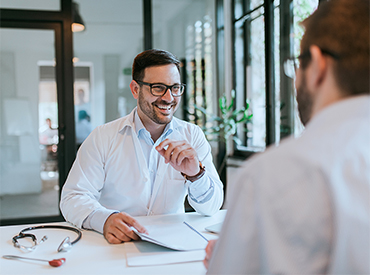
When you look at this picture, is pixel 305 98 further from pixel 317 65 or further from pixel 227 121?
pixel 227 121

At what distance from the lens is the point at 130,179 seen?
164 cm

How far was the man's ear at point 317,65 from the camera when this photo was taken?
1.76 feet

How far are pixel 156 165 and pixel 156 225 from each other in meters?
0.45

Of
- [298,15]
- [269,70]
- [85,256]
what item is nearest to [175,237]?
[85,256]

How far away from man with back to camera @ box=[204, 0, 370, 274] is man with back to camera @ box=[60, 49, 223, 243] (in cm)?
84

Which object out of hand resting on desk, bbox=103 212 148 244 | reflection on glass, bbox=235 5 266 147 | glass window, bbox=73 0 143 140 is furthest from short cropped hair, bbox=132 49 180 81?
glass window, bbox=73 0 143 140

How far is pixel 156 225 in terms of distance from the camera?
1.29m

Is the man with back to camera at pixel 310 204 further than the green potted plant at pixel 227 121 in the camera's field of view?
No

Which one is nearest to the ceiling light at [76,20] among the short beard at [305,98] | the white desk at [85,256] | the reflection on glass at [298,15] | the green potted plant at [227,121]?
the green potted plant at [227,121]

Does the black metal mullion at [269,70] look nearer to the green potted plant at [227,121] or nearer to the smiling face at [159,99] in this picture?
the green potted plant at [227,121]

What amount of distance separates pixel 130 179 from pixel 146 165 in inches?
4.0

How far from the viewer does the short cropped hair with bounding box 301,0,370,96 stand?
1.68 ft

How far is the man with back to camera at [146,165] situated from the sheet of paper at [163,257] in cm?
35

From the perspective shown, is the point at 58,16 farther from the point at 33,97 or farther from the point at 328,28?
the point at 328,28
